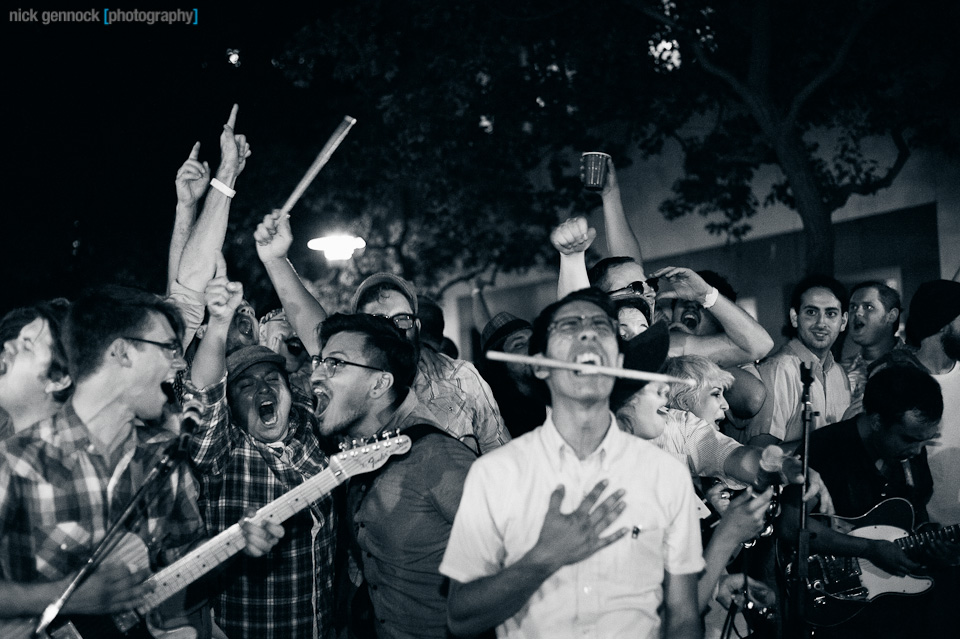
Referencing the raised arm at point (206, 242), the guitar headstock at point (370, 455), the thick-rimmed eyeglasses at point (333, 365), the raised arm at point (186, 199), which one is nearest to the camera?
the guitar headstock at point (370, 455)

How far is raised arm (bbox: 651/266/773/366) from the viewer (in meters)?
5.23

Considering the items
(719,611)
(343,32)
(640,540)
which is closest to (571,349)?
(640,540)

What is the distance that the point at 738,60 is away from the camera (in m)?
13.2

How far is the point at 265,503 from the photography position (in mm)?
4207

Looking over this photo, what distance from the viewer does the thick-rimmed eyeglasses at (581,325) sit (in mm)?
3174

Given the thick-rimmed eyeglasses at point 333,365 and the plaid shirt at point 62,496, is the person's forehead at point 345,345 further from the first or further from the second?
the plaid shirt at point 62,496

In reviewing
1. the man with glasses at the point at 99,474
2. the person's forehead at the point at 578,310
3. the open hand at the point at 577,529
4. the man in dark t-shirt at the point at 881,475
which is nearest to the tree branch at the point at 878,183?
the man in dark t-shirt at the point at 881,475

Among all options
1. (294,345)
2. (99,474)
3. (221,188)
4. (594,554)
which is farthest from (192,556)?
(294,345)

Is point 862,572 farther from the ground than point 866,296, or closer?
closer

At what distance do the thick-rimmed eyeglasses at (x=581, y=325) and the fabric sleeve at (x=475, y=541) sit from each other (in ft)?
1.92

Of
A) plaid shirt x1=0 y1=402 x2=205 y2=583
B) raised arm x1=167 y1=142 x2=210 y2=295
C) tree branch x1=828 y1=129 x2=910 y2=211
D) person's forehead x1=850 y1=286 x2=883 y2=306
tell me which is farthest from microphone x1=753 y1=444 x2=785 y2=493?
tree branch x1=828 y1=129 x2=910 y2=211

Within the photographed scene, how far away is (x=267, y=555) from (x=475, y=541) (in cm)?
160

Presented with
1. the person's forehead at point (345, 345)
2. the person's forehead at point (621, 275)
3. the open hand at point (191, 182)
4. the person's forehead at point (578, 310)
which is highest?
the open hand at point (191, 182)

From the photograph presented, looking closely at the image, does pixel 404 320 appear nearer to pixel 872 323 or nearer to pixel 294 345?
pixel 294 345
